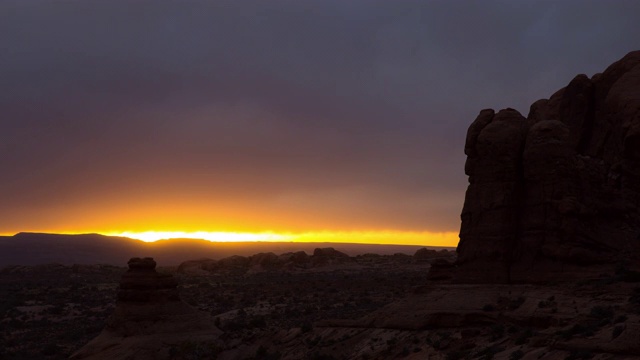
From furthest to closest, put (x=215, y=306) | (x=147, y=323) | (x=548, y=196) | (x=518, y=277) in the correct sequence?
(x=215, y=306) → (x=147, y=323) → (x=518, y=277) → (x=548, y=196)

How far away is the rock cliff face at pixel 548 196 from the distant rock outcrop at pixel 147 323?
13895 mm

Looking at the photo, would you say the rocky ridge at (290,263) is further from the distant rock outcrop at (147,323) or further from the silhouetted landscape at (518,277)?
the distant rock outcrop at (147,323)

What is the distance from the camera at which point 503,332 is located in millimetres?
22500

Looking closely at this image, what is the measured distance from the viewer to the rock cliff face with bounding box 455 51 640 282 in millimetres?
24891

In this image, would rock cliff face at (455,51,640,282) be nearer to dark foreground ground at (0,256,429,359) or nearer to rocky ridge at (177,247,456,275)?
dark foreground ground at (0,256,429,359)

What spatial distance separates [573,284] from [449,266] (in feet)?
20.2

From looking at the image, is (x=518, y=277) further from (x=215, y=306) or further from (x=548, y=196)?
(x=215, y=306)

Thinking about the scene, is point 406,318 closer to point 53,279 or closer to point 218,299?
point 218,299

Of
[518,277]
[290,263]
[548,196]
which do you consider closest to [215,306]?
[518,277]

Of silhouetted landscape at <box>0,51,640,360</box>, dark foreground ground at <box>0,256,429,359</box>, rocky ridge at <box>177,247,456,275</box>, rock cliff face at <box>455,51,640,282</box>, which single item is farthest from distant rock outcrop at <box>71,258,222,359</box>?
rocky ridge at <box>177,247,456,275</box>

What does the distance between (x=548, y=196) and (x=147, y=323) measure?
19733mm

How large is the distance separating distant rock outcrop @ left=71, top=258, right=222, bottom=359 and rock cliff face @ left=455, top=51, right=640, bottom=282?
13895 mm

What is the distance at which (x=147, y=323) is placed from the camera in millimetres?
33312

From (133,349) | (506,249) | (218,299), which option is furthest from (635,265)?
(218,299)
